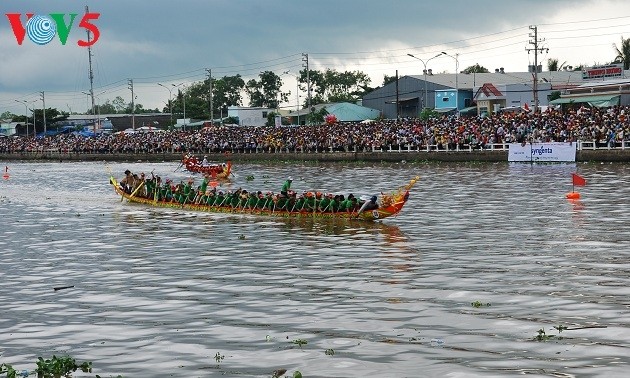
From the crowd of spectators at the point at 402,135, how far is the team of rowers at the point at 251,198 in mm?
23158

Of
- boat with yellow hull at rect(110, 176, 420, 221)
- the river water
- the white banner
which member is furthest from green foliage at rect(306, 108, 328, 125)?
the river water

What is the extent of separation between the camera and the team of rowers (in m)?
31.6

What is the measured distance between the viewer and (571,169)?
49.8 metres

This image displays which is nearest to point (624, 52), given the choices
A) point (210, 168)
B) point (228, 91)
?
point (210, 168)

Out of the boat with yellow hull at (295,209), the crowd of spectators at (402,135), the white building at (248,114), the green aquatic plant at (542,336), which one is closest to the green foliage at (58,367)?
the green aquatic plant at (542,336)

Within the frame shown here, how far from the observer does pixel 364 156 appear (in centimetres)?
6919

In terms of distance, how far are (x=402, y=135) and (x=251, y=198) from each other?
1361 inches

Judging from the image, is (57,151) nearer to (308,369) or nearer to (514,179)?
(514,179)

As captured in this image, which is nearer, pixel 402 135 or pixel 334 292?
pixel 334 292

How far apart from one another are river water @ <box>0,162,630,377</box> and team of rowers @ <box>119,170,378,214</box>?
0.67 m

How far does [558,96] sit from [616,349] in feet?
221

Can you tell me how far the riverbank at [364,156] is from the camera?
5167 cm

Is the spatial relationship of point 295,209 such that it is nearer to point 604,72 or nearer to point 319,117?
point 604,72

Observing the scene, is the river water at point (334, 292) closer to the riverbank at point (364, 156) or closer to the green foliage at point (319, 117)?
the riverbank at point (364, 156)
